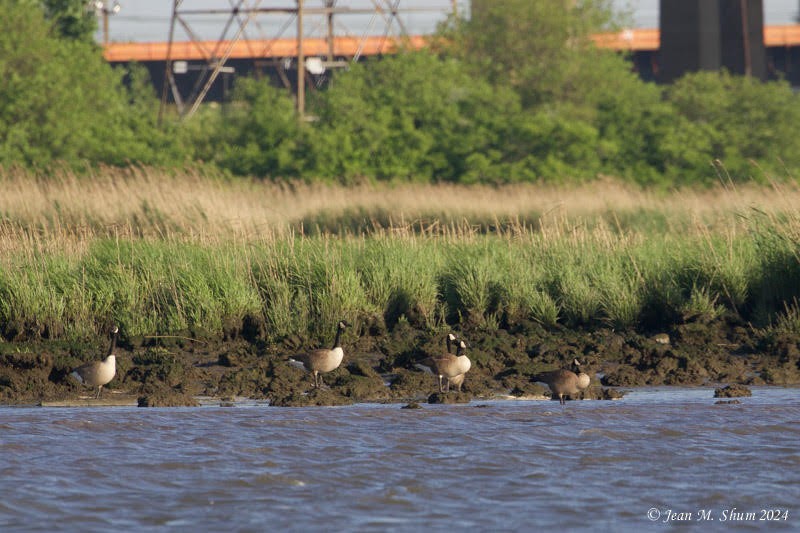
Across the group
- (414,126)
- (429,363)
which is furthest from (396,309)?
(414,126)

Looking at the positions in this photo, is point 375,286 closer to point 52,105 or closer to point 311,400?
point 311,400

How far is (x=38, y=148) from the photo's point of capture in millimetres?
35656

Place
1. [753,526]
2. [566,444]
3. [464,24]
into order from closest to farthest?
[753,526]
[566,444]
[464,24]

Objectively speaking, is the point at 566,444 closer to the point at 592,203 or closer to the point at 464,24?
the point at 592,203

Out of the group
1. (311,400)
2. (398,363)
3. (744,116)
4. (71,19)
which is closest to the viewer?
(311,400)

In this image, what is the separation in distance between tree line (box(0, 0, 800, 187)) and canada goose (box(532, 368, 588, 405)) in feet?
77.7

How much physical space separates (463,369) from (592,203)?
1705 cm

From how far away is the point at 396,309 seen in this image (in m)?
15.6

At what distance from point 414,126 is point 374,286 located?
993 inches

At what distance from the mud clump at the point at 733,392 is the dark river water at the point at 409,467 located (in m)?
0.16

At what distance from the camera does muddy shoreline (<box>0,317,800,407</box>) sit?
→ 12.4 meters

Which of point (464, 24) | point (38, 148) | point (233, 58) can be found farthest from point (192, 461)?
point (233, 58)
